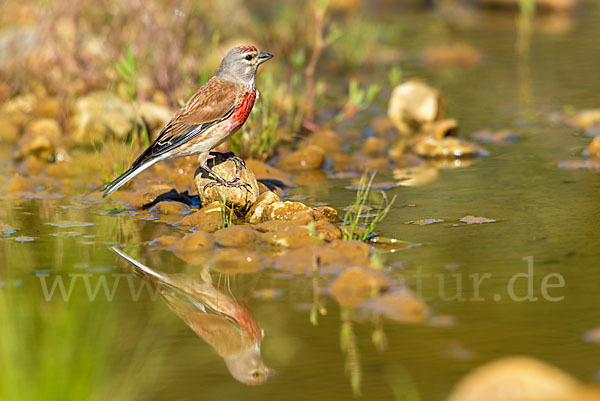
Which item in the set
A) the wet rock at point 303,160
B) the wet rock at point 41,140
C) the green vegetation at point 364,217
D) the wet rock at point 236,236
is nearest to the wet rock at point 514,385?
the green vegetation at point 364,217

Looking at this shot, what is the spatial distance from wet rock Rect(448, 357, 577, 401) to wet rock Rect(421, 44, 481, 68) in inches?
415

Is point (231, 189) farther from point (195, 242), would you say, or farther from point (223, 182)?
point (195, 242)

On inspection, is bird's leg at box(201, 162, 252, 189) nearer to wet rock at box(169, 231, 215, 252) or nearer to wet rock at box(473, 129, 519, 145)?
wet rock at box(169, 231, 215, 252)

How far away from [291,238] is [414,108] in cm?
444

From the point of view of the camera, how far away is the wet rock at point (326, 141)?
30.2 feet

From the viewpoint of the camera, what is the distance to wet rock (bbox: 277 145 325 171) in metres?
8.70

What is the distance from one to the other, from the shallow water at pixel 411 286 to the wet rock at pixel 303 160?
60 centimetres

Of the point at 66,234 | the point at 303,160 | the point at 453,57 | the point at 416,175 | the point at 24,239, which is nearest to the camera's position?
the point at 24,239

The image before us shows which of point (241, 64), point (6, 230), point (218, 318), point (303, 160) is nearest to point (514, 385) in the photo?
point (218, 318)

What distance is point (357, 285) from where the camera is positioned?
199 inches

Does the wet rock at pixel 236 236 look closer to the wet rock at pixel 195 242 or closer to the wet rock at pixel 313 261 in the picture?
the wet rock at pixel 195 242

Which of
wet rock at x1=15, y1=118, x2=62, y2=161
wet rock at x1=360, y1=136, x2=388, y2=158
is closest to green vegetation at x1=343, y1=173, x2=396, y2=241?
wet rock at x1=360, y1=136, x2=388, y2=158

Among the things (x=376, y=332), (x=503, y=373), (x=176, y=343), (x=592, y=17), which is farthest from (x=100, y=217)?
(x=592, y=17)

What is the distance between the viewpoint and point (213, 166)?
6.99 m
